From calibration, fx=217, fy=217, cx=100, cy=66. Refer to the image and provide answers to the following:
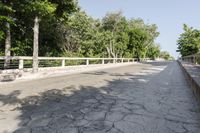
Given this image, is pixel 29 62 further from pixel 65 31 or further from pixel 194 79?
pixel 194 79

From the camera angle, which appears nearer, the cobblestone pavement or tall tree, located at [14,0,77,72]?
the cobblestone pavement

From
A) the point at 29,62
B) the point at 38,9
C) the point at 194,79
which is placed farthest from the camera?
the point at 29,62

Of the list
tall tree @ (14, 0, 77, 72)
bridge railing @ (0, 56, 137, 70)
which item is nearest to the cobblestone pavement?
bridge railing @ (0, 56, 137, 70)

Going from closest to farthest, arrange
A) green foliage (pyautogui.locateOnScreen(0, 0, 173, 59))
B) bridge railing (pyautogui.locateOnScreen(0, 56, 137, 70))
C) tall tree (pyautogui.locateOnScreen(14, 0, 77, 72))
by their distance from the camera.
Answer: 1. tall tree (pyautogui.locateOnScreen(14, 0, 77, 72))
2. bridge railing (pyautogui.locateOnScreen(0, 56, 137, 70))
3. green foliage (pyautogui.locateOnScreen(0, 0, 173, 59))

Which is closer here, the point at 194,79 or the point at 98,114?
the point at 98,114

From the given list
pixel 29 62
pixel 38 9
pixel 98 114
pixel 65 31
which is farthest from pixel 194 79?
pixel 65 31

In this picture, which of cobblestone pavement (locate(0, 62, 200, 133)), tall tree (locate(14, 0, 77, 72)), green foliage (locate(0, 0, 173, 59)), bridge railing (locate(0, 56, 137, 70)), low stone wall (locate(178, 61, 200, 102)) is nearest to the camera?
cobblestone pavement (locate(0, 62, 200, 133))

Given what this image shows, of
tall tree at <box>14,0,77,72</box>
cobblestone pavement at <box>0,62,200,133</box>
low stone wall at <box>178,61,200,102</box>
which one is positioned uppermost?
tall tree at <box>14,0,77,72</box>

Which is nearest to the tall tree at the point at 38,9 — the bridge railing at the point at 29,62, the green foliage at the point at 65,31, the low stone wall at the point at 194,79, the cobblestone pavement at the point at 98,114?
the green foliage at the point at 65,31

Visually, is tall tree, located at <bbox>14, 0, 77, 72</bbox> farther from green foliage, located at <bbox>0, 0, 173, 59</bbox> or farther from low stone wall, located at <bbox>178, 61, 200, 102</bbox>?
low stone wall, located at <bbox>178, 61, 200, 102</bbox>

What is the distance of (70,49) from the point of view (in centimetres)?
2945

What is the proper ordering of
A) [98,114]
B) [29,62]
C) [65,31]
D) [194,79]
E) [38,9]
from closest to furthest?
1. [98,114]
2. [194,79]
3. [38,9]
4. [29,62]
5. [65,31]

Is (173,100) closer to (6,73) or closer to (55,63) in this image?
(6,73)

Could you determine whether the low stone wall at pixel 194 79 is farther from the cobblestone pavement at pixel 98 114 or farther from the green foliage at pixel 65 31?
the green foliage at pixel 65 31
